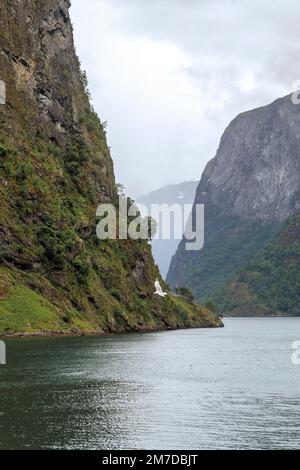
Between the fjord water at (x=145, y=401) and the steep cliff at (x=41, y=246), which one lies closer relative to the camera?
the fjord water at (x=145, y=401)

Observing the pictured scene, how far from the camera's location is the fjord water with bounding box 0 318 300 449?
48.2 m

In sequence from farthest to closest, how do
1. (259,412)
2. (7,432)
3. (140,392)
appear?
(140,392)
(259,412)
(7,432)

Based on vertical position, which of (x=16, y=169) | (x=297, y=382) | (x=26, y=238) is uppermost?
(x=16, y=169)

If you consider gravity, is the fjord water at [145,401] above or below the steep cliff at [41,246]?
below

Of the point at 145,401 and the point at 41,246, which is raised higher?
the point at 41,246

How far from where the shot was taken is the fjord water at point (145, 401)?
158ft

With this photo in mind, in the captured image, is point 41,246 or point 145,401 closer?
point 145,401

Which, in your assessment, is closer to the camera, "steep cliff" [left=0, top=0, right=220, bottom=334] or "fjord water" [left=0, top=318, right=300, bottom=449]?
"fjord water" [left=0, top=318, right=300, bottom=449]

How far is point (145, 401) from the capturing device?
2499 inches

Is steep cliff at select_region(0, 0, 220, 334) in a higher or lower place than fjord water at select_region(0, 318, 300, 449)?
higher

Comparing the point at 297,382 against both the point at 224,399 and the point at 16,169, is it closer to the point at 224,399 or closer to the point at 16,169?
the point at 224,399

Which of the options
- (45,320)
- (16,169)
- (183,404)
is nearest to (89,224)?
(16,169)

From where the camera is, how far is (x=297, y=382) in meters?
79.6
